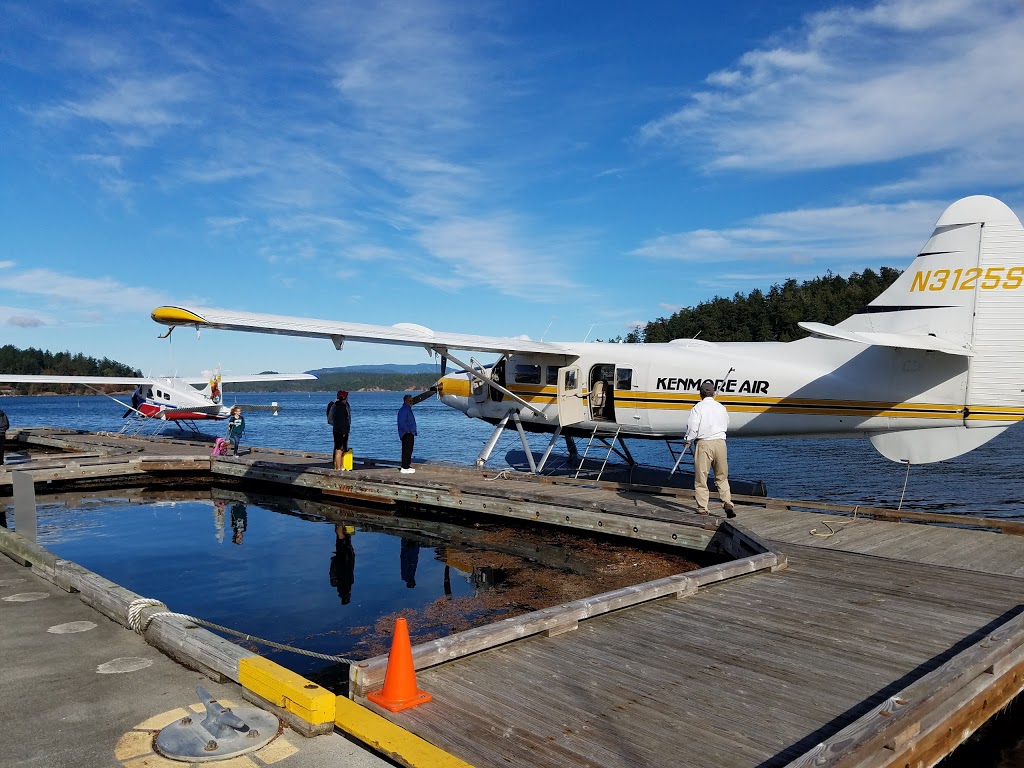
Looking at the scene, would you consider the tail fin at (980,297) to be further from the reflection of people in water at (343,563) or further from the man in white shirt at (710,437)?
the reflection of people in water at (343,563)

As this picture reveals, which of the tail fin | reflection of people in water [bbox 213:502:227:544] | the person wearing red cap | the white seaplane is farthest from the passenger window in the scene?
the tail fin

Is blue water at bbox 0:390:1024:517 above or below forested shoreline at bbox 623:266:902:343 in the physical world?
below

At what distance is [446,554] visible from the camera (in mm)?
10391

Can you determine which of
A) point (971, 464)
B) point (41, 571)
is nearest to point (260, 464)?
point (41, 571)

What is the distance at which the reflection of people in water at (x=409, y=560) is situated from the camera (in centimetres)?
910

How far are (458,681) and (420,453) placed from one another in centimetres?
2693

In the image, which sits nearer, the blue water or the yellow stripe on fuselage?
the yellow stripe on fuselage

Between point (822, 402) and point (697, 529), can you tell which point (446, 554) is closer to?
point (697, 529)

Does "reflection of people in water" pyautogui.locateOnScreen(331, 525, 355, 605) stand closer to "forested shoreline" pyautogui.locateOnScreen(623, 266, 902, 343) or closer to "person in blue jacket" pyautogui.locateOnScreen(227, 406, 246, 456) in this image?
"person in blue jacket" pyautogui.locateOnScreen(227, 406, 246, 456)

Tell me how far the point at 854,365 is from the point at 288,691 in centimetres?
1047

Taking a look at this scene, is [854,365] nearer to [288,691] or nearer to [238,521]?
[288,691]

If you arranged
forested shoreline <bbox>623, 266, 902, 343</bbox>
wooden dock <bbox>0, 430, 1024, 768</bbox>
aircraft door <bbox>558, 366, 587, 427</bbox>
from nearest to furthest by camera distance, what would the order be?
wooden dock <bbox>0, 430, 1024, 768</bbox>
aircraft door <bbox>558, 366, 587, 427</bbox>
forested shoreline <bbox>623, 266, 902, 343</bbox>

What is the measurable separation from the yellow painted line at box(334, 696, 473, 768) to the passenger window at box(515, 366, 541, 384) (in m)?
11.9

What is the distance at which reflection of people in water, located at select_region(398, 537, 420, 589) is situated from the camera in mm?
9103
